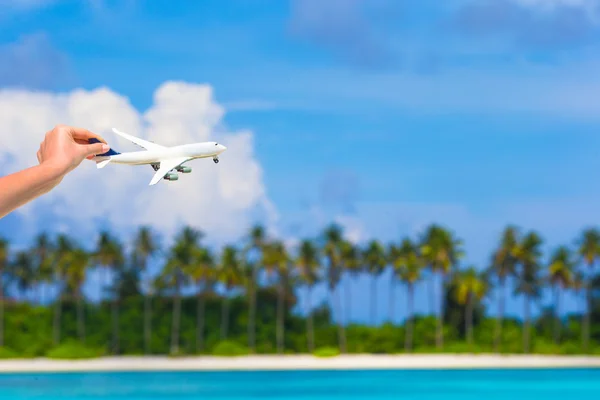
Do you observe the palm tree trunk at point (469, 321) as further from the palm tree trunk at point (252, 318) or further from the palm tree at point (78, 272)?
the palm tree at point (78, 272)

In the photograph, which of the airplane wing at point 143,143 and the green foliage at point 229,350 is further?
the green foliage at point 229,350

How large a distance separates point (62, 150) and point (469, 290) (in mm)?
103684

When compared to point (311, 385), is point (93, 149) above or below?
above

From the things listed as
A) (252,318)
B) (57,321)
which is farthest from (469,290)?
(57,321)

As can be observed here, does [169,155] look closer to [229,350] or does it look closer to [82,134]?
[82,134]

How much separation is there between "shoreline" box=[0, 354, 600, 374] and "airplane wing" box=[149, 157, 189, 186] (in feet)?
307

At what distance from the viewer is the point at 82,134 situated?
2.79m

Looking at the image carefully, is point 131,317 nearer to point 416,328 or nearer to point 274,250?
point 274,250

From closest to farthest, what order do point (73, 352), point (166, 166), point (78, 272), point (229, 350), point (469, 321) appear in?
point (166, 166), point (73, 352), point (229, 350), point (78, 272), point (469, 321)

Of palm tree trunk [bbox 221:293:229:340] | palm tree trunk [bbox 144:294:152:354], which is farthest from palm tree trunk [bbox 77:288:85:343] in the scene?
palm tree trunk [bbox 221:293:229:340]

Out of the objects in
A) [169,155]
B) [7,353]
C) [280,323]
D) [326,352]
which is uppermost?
[169,155]

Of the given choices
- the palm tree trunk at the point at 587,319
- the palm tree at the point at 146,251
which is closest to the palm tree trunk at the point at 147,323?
the palm tree at the point at 146,251

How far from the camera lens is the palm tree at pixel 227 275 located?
103 meters

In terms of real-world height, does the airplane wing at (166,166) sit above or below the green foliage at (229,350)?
above
